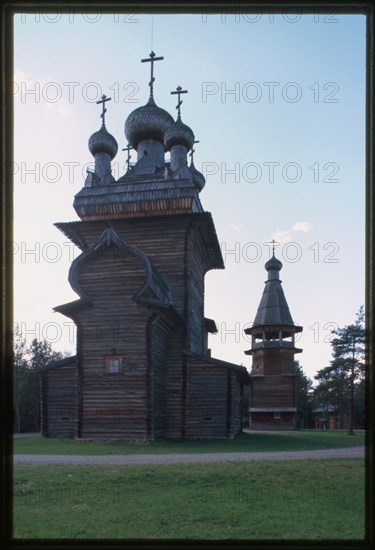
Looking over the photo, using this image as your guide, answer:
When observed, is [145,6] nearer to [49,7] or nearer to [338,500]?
[49,7]

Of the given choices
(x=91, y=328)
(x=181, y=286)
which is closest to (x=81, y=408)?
(x=91, y=328)

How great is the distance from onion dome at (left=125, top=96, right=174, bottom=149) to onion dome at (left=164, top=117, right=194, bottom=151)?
91 cm

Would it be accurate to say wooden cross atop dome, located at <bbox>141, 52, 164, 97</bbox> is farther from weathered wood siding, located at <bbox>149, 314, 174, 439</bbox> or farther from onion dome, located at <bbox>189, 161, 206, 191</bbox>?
weathered wood siding, located at <bbox>149, 314, 174, 439</bbox>

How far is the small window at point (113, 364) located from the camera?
17188 mm

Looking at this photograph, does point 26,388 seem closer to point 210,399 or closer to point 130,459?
point 210,399

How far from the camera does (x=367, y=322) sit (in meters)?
2.47

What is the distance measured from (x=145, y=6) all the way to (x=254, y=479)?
782 centimetres

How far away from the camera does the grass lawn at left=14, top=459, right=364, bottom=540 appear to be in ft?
17.5

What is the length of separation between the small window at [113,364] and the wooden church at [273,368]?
20577 mm

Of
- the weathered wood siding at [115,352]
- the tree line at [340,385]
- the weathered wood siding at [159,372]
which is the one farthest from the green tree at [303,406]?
the weathered wood siding at [115,352]

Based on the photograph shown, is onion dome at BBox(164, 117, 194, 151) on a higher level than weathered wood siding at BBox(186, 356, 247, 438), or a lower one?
higher

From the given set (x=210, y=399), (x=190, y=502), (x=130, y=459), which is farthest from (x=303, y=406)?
(x=190, y=502)

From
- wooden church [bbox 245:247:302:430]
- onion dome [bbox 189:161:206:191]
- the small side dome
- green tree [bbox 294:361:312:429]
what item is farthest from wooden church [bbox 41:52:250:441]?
green tree [bbox 294:361:312:429]

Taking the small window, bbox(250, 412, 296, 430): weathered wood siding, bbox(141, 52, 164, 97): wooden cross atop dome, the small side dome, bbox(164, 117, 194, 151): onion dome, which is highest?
bbox(141, 52, 164, 97): wooden cross atop dome
